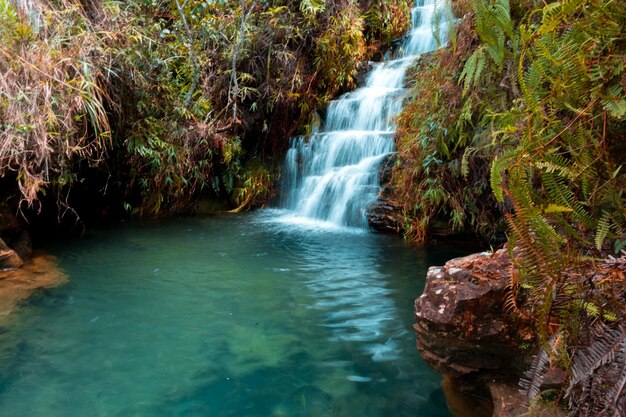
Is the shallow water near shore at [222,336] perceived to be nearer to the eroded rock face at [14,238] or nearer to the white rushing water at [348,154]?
the eroded rock face at [14,238]

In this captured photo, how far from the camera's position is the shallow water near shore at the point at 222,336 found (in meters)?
2.80

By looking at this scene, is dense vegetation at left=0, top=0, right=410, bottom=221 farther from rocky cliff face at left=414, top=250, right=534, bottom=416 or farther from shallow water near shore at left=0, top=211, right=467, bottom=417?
rocky cliff face at left=414, top=250, right=534, bottom=416

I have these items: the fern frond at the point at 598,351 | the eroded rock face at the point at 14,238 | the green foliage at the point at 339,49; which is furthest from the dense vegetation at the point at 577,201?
the green foliage at the point at 339,49

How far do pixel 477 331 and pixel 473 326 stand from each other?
1.3 inches

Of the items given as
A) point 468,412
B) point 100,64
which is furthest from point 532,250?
point 100,64

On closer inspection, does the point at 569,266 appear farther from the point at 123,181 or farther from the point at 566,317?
the point at 123,181

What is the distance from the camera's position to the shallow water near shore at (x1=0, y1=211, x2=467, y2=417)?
2801 millimetres

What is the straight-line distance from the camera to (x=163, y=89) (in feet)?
23.7

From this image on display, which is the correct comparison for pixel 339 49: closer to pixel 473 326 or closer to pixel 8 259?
pixel 8 259

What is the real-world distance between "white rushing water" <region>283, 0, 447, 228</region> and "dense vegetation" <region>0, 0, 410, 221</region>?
0.49 metres

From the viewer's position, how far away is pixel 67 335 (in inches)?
141

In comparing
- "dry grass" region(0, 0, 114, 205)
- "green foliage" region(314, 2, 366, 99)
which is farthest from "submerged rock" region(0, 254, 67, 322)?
"green foliage" region(314, 2, 366, 99)

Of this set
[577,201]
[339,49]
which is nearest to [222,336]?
[577,201]

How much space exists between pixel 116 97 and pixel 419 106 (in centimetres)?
428
